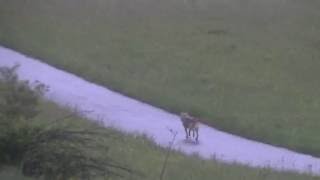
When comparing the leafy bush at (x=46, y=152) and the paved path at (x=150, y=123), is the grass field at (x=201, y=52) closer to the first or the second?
the paved path at (x=150, y=123)

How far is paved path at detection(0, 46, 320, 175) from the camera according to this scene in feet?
63.7

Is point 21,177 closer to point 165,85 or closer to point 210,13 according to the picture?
point 165,85

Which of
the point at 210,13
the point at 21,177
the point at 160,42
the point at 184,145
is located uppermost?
the point at 210,13

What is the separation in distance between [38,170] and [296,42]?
28439 mm

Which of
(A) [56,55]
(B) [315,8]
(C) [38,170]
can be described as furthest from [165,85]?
(C) [38,170]

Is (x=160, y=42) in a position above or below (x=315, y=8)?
below

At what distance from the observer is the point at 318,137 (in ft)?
78.3

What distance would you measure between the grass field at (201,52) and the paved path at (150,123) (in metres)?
0.88

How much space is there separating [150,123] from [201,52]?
10.8m

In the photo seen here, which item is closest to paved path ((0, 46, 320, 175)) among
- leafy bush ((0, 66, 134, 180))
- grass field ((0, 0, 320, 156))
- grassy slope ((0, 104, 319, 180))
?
grass field ((0, 0, 320, 156))

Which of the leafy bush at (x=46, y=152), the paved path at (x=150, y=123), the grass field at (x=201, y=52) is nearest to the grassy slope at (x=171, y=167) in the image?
the leafy bush at (x=46, y=152)

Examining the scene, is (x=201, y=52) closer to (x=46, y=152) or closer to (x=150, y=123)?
(x=150, y=123)

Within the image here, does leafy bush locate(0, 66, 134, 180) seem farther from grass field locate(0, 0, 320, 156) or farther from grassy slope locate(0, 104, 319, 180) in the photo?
grass field locate(0, 0, 320, 156)

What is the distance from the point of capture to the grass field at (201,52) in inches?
1030
